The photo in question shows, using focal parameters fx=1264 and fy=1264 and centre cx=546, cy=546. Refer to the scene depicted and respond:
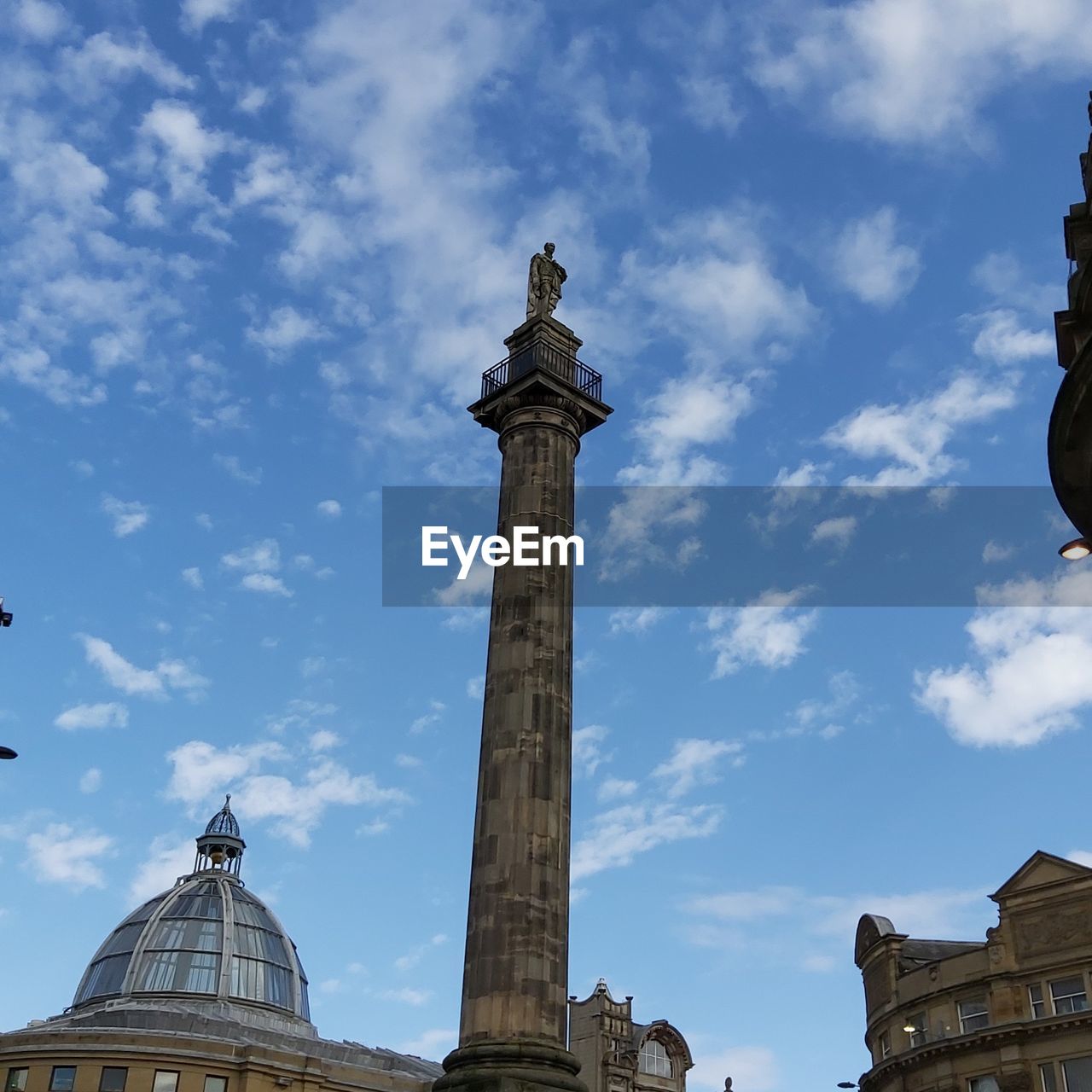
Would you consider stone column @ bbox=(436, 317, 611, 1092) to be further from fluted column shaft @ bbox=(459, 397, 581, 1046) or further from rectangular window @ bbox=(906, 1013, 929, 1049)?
rectangular window @ bbox=(906, 1013, 929, 1049)

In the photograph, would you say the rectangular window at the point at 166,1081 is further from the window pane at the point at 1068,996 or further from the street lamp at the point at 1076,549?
the street lamp at the point at 1076,549

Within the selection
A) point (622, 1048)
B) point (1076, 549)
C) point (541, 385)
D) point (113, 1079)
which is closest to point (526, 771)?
point (541, 385)

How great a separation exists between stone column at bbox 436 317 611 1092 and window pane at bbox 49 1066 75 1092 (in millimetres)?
37444

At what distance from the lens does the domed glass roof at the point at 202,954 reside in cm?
6581

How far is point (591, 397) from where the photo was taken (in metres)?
31.0

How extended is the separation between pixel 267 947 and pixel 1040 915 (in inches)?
1681

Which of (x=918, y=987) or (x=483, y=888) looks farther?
(x=918, y=987)

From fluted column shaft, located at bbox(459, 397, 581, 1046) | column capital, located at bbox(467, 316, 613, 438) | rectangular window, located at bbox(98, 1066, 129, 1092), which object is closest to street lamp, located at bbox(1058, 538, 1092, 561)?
fluted column shaft, located at bbox(459, 397, 581, 1046)

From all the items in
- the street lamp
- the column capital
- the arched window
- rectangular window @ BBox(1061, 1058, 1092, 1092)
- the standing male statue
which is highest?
the standing male statue

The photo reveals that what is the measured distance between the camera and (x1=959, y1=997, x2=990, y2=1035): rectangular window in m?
43.8

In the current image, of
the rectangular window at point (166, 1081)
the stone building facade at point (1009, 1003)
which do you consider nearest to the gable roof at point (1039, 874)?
the stone building facade at point (1009, 1003)

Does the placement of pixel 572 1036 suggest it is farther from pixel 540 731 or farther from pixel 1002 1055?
pixel 540 731

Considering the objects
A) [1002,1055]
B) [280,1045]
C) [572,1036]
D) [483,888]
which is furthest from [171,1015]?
[483,888]

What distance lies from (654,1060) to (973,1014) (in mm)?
40742
